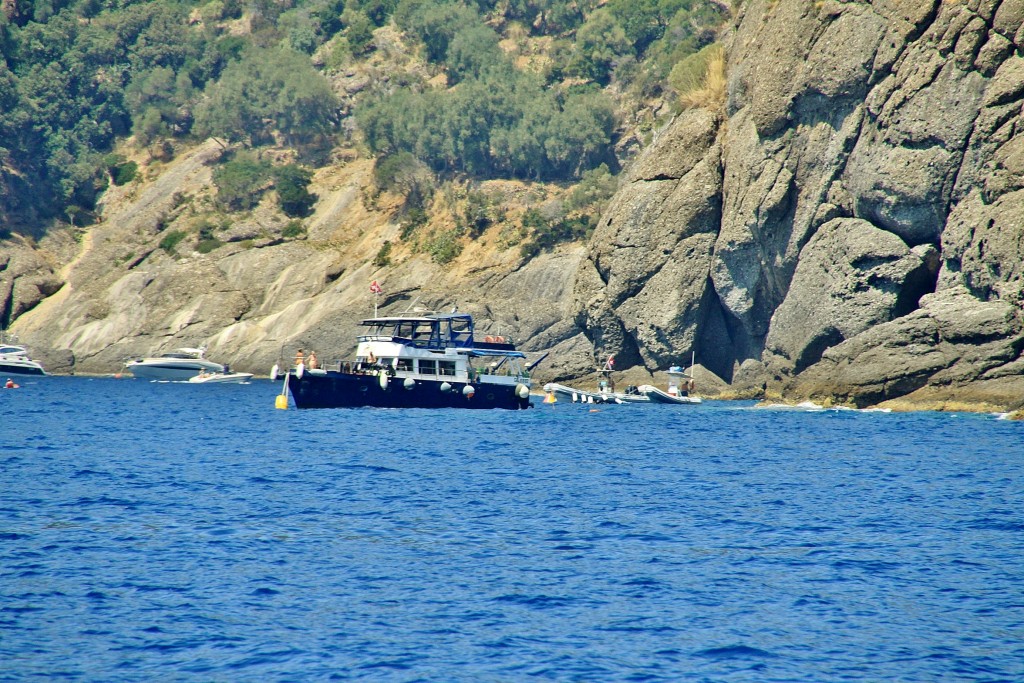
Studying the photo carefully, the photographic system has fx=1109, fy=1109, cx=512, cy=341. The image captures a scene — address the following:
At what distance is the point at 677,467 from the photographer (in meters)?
33.8

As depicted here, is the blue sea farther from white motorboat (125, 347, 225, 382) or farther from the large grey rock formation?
white motorboat (125, 347, 225, 382)

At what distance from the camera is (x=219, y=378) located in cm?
7906

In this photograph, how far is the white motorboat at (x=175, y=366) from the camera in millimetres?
81125

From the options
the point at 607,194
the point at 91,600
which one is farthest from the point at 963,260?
the point at 91,600

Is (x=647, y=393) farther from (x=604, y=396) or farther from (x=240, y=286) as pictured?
(x=240, y=286)

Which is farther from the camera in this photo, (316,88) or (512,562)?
(316,88)

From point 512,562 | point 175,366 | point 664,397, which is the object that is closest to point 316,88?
point 175,366

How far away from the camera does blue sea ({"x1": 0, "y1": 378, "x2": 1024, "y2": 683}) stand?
15203mm

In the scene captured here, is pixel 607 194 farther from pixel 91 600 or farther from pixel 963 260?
pixel 91 600

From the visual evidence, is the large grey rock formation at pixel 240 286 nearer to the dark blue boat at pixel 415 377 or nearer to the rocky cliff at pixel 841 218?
the rocky cliff at pixel 841 218

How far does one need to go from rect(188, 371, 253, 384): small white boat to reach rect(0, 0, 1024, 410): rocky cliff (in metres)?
1.89

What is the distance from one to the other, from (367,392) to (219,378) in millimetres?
27626

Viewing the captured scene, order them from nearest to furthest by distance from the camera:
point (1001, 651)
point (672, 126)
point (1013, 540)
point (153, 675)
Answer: point (153, 675), point (1001, 651), point (1013, 540), point (672, 126)

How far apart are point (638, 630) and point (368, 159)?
8945 cm
